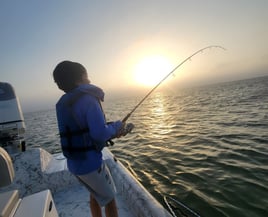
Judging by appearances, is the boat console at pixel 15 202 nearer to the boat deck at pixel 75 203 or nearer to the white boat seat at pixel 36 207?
the white boat seat at pixel 36 207

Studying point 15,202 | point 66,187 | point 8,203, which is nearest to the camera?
point 8,203

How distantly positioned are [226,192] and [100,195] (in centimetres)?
353

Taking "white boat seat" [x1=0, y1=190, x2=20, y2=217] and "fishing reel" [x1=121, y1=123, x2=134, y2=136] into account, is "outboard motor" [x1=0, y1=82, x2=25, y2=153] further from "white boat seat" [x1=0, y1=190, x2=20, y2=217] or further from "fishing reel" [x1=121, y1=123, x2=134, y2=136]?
"white boat seat" [x1=0, y1=190, x2=20, y2=217]

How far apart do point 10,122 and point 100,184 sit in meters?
3.92

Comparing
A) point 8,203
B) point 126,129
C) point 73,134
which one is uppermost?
point 73,134

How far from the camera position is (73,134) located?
2.23 metres

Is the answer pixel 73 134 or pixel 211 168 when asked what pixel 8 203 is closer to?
pixel 73 134

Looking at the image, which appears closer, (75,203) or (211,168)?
(75,203)

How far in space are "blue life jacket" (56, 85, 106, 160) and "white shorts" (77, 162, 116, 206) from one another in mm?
236

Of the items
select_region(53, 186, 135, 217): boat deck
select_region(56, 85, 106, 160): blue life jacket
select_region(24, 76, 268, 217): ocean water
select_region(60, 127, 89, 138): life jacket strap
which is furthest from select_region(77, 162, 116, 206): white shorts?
select_region(24, 76, 268, 217): ocean water

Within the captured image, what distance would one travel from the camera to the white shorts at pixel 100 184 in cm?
230

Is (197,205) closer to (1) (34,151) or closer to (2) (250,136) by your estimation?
(1) (34,151)

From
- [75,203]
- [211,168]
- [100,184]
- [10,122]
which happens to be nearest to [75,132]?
[100,184]

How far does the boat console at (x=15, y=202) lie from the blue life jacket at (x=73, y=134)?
48 centimetres
